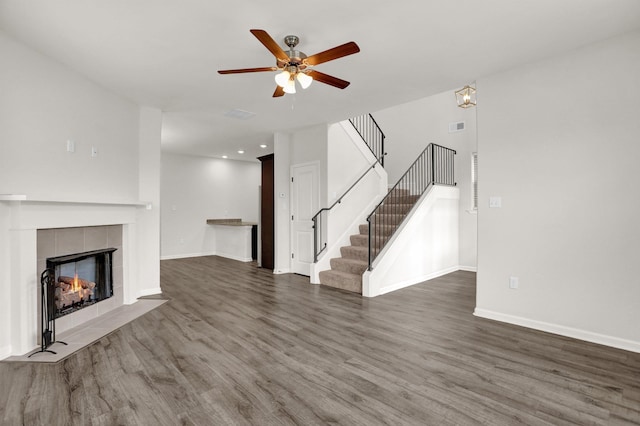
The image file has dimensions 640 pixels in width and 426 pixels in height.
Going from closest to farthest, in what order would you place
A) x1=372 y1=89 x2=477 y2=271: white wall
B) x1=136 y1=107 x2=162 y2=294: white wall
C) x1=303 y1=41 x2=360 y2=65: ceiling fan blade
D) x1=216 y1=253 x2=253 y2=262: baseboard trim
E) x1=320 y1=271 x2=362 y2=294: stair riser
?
x1=303 y1=41 x2=360 y2=65: ceiling fan blade → x1=136 y1=107 x2=162 y2=294: white wall → x1=320 y1=271 x2=362 y2=294: stair riser → x1=372 y1=89 x2=477 y2=271: white wall → x1=216 y1=253 x2=253 y2=262: baseboard trim

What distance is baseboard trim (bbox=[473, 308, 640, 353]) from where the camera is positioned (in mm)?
2859

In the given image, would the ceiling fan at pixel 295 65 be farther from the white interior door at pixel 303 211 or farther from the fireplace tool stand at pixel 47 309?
the white interior door at pixel 303 211

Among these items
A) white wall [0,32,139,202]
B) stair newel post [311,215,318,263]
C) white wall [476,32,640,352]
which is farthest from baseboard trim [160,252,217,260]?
white wall [476,32,640,352]

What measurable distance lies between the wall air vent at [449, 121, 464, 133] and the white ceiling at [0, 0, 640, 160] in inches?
126

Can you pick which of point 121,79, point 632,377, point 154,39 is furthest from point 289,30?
point 632,377

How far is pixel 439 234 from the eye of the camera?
617 cm

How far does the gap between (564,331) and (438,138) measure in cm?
511

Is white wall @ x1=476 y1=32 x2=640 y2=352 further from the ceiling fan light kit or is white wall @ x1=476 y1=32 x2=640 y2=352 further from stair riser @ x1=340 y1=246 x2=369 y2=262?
the ceiling fan light kit

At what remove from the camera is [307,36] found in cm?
286

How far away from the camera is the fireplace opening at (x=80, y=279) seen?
129 inches

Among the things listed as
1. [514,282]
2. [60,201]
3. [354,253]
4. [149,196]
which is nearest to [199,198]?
[149,196]

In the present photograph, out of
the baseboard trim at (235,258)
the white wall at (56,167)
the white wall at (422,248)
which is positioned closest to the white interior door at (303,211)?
the white wall at (422,248)

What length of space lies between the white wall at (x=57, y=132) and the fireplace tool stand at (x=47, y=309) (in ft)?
2.53

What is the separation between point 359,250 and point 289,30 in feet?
12.3
